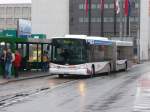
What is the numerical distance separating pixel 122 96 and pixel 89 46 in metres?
14.2

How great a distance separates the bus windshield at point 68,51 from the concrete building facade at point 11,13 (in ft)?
354

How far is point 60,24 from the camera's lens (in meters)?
120

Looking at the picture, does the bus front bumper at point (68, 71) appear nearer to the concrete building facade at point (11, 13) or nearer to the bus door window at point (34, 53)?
the bus door window at point (34, 53)

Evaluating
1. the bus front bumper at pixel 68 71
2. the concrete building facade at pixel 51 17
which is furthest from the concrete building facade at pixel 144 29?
the bus front bumper at pixel 68 71

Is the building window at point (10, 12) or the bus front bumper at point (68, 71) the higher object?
the building window at point (10, 12)

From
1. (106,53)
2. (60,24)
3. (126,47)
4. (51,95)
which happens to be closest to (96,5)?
(60,24)

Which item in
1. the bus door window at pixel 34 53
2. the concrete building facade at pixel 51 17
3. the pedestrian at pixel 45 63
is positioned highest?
the concrete building facade at pixel 51 17

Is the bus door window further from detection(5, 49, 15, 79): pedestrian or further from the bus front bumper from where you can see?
detection(5, 49, 15, 79): pedestrian

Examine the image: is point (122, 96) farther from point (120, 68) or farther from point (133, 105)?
point (120, 68)

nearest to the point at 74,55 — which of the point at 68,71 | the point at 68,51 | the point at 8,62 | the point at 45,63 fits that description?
the point at 68,51

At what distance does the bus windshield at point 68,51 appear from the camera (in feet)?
106

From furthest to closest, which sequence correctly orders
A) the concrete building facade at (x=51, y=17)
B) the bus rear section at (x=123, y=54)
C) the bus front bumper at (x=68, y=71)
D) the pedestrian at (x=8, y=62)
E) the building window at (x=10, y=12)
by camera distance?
the building window at (x=10, y=12) → the concrete building facade at (x=51, y=17) → the bus rear section at (x=123, y=54) → the bus front bumper at (x=68, y=71) → the pedestrian at (x=8, y=62)

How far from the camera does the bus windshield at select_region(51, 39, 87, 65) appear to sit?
1267 inches

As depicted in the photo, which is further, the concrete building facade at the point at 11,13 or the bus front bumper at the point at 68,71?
the concrete building facade at the point at 11,13
